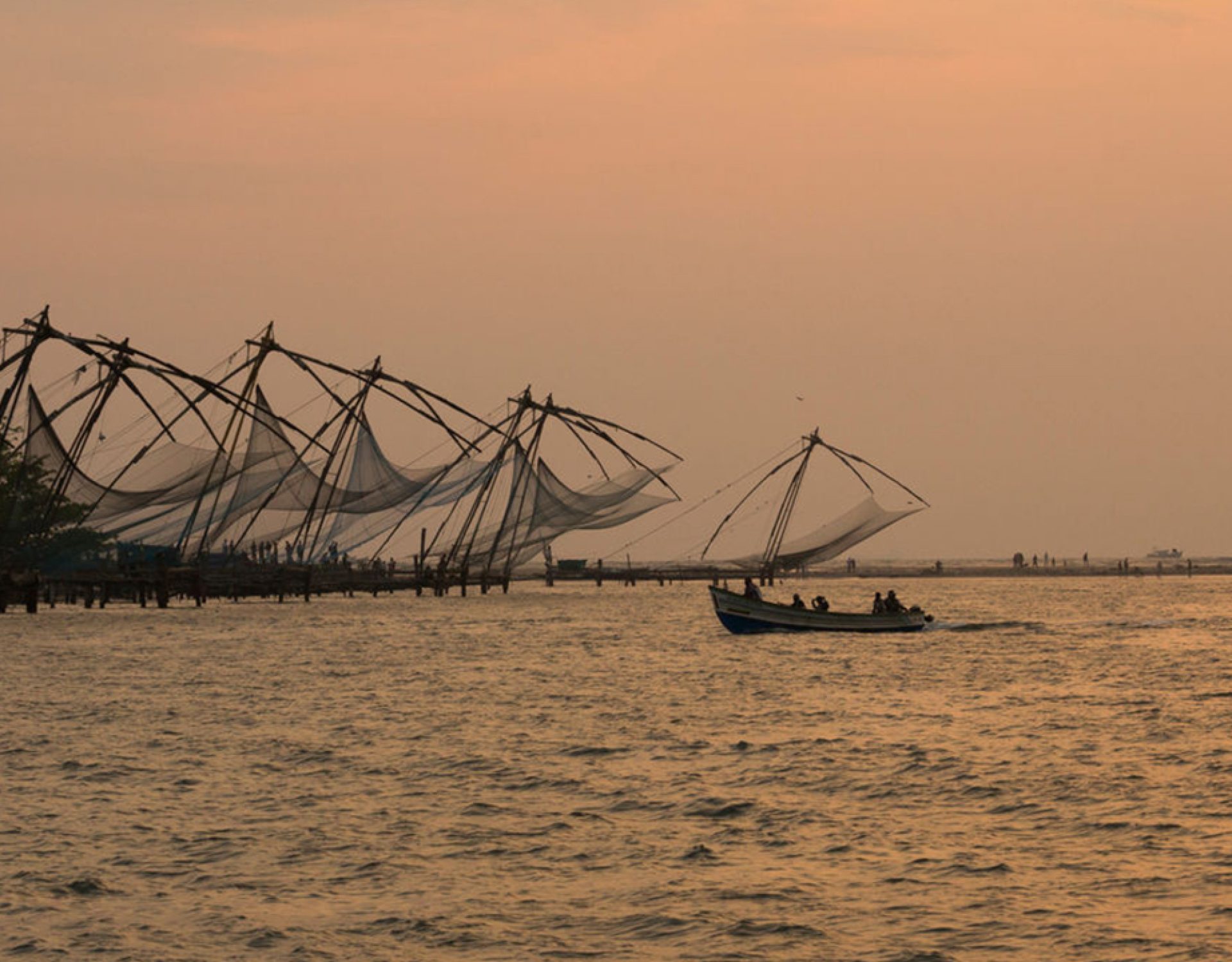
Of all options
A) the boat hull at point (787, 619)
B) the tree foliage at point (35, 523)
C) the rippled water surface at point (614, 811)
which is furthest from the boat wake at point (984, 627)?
the tree foliage at point (35, 523)

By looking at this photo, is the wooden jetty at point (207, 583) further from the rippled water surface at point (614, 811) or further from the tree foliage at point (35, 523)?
the rippled water surface at point (614, 811)

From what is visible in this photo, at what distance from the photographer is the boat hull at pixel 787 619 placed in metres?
62.9

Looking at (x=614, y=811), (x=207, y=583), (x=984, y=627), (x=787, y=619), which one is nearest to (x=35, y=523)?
(x=207, y=583)

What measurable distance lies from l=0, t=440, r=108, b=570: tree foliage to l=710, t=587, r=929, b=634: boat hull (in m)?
20.8

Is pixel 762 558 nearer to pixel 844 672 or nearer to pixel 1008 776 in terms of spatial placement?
pixel 844 672

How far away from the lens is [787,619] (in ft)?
209

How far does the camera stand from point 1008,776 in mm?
25641

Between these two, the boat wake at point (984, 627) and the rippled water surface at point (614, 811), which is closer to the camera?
the rippled water surface at point (614, 811)

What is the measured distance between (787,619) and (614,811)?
41.2 metres

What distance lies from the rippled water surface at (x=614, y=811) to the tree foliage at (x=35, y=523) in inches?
850

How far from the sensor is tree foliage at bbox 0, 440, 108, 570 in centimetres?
6800

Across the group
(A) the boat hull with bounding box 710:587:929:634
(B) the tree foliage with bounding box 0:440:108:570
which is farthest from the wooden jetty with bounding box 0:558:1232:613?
(A) the boat hull with bounding box 710:587:929:634

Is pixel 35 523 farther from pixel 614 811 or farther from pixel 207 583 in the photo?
pixel 614 811

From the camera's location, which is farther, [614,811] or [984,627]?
[984,627]
